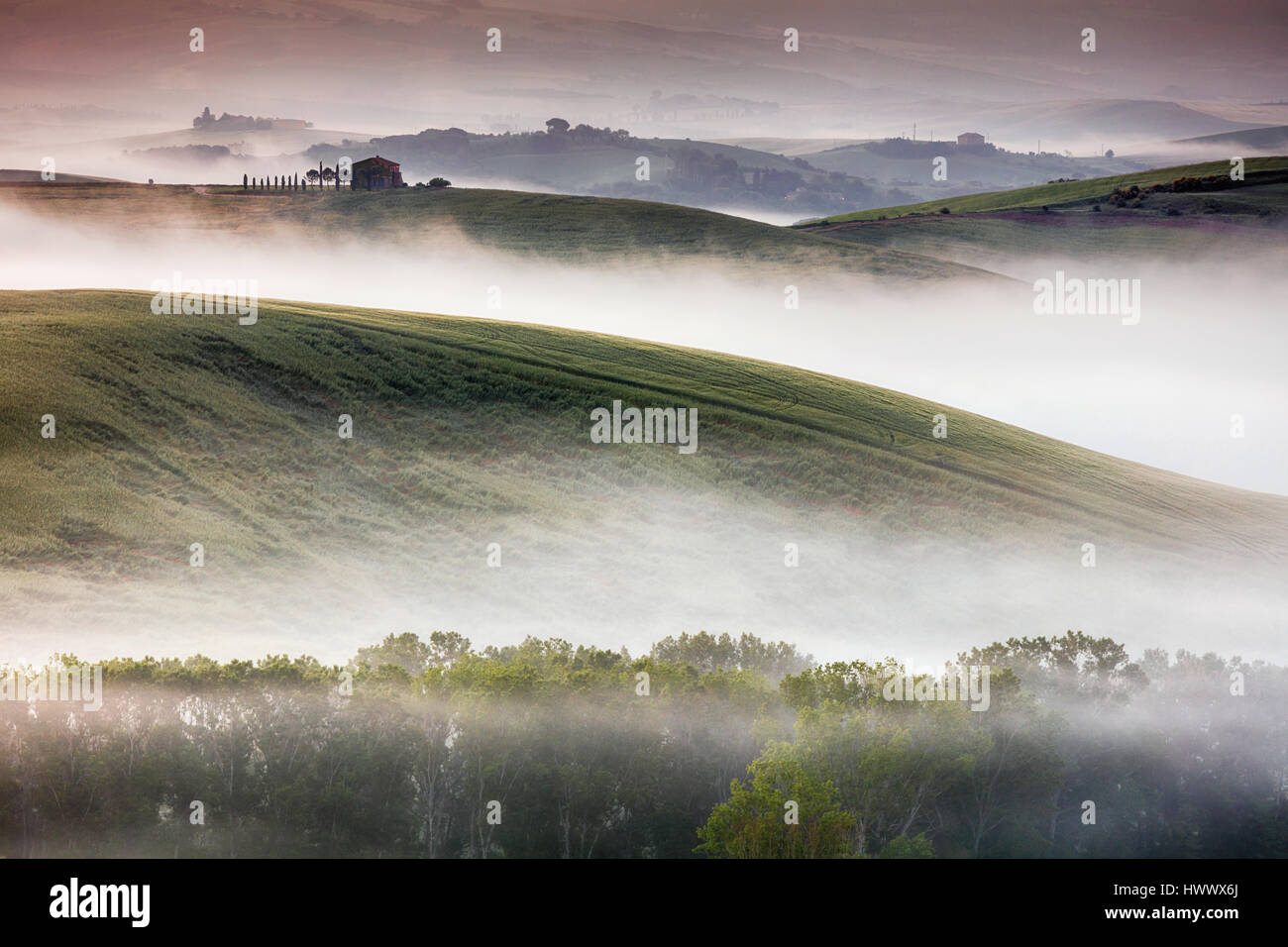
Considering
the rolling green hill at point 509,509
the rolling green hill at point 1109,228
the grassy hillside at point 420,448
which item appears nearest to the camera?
the rolling green hill at point 509,509

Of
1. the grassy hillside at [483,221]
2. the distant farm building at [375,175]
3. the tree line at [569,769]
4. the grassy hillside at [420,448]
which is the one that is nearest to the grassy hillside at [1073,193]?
the grassy hillside at [483,221]

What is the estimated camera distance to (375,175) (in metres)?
158

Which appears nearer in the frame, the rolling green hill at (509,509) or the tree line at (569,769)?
the tree line at (569,769)

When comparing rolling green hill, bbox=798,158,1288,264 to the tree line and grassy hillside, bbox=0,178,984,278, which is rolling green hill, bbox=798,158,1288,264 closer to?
grassy hillside, bbox=0,178,984,278

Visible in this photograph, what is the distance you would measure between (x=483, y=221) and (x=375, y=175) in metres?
24.1

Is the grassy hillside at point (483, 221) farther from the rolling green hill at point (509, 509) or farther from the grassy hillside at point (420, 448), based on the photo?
the rolling green hill at point (509, 509)

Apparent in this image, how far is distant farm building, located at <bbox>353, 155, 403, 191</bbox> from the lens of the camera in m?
156

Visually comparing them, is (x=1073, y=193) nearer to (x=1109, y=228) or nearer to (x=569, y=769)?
(x=1109, y=228)

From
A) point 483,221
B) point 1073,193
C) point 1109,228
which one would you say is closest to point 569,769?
point 483,221

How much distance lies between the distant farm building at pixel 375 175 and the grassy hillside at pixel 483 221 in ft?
14.4

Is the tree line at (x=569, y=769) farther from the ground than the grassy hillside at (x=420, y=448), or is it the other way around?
the grassy hillside at (x=420, y=448)

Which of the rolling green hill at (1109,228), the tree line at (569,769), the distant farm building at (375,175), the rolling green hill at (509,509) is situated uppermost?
the distant farm building at (375,175)

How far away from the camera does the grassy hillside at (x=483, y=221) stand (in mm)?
133000

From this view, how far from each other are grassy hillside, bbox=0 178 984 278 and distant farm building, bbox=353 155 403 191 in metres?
4.39
